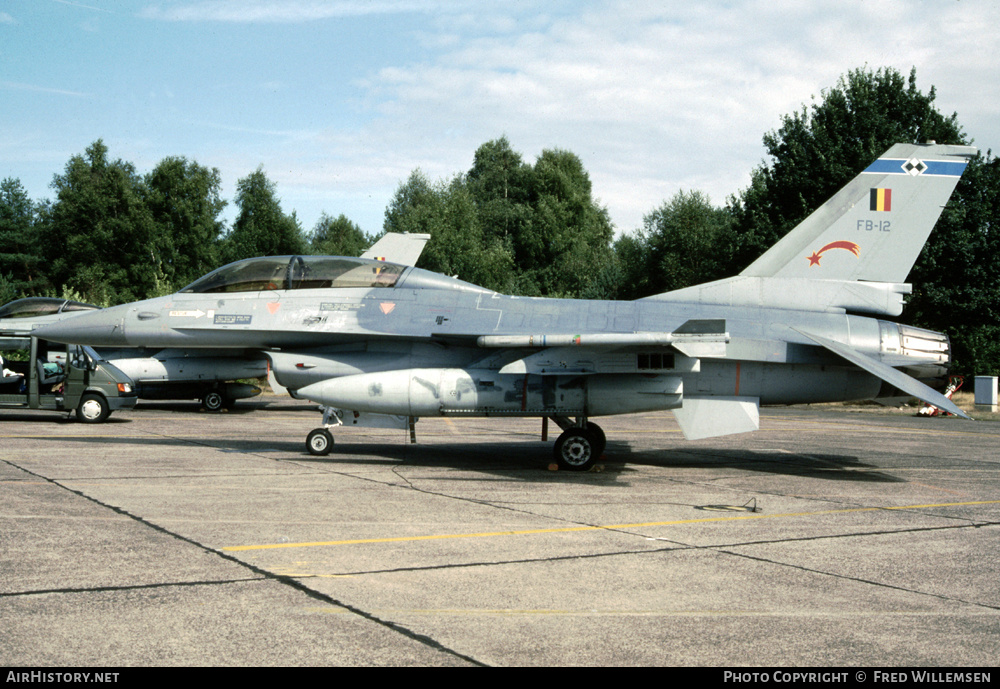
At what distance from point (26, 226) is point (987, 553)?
2926 inches

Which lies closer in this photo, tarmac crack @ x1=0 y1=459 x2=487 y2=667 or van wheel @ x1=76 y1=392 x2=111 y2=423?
tarmac crack @ x1=0 y1=459 x2=487 y2=667

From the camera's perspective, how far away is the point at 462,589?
216 inches

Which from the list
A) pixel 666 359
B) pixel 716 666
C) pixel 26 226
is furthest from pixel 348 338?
pixel 26 226

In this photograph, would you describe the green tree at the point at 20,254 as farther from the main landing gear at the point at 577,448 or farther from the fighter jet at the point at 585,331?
the main landing gear at the point at 577,448

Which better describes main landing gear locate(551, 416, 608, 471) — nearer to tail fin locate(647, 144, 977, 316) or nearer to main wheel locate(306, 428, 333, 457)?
tail fin locate(647, 144, 977, 316)

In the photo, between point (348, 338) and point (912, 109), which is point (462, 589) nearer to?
point (348, 338)

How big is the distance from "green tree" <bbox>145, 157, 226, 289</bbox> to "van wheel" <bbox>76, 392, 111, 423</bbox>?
45.6 m

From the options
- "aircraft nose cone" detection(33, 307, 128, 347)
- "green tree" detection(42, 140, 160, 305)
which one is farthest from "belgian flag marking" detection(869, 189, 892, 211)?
"green tree" detection(42, 140, 160, 305)

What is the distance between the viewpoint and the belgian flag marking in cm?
1238

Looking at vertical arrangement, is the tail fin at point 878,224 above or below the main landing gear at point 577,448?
above

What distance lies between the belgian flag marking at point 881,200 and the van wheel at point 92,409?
615 inches

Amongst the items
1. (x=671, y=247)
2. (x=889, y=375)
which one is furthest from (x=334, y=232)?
(x=889, y=375)

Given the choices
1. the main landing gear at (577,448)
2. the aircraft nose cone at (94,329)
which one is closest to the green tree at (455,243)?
the aircraft nose cone at (94,329)

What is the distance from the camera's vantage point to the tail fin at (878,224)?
40.4ft
